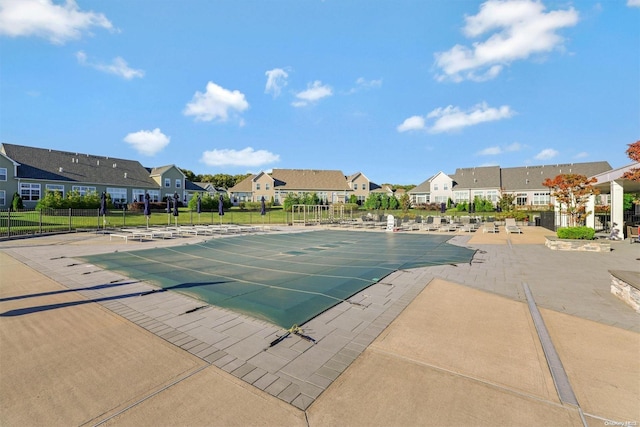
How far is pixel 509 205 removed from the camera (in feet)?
116

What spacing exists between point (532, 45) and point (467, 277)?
14722 millimetres

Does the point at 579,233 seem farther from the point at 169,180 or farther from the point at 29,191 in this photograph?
the point at 169,180

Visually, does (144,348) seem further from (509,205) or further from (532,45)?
(509,205)

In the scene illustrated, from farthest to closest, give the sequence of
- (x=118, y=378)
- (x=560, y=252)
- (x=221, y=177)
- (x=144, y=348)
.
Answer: (x=221, y=177) < (x=560, y=252) < (x=144, y=348) < (x=118, y=378)

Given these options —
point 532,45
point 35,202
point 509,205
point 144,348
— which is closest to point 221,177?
point 35,202

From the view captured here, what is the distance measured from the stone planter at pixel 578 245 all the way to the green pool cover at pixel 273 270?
427cm

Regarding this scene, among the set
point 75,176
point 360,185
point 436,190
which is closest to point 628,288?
point 75,176

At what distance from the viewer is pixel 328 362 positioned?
3424mm

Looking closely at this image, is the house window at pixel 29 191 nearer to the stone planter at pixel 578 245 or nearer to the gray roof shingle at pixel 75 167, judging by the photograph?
the gray roof shingle at pixel 75 167

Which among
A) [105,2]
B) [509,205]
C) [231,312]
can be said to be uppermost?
→ [105,2]

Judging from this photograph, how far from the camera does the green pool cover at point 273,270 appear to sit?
18.0ft

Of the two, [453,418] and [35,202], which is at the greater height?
[35,202]

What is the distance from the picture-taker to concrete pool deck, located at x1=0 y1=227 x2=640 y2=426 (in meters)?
2.57

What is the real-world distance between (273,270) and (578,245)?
12.4 m
